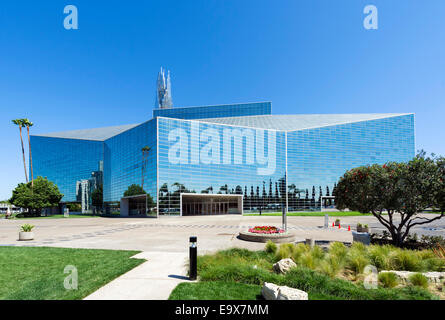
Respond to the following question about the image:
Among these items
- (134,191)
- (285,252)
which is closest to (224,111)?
(134,191)

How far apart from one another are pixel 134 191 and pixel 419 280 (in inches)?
2068

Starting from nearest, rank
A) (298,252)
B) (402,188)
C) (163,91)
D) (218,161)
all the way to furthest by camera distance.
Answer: (298,252)
(402,188)
(218,161)
(163,91)

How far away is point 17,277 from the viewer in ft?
22.9

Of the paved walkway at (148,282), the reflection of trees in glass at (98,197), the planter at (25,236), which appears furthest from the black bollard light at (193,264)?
the reflection of trees in glass at (98,197)

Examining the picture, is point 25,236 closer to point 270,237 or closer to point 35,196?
point 270,237

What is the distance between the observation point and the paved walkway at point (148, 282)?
5336mm

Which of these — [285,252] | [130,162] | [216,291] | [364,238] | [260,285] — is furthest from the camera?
[130,162]

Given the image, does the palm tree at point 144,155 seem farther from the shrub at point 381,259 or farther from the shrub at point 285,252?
the shrub at point 381,259

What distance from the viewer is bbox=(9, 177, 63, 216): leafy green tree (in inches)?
2025

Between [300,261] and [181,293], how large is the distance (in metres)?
4.11

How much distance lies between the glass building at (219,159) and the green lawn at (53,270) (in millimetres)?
35844

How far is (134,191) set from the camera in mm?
52062

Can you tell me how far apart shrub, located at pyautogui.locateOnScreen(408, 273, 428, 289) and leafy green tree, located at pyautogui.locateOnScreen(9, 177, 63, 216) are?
66.0 m

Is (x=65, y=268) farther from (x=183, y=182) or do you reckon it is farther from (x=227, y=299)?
(x=183, y=182)
